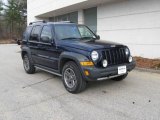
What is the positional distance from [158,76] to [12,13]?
114 feet

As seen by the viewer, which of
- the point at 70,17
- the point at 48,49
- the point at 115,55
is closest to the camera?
the point at 115,55

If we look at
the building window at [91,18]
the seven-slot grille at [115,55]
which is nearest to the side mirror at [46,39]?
the seven-slot grille at [115,55]

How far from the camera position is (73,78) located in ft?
19.1

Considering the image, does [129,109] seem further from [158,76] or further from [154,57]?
[154,57]

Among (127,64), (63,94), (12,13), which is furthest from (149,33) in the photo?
(12,13)

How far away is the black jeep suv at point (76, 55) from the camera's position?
17.7ft

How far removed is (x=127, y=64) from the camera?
595 centimetres

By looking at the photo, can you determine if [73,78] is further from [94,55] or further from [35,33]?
[35,33]

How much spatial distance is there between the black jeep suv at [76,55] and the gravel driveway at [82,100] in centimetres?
43

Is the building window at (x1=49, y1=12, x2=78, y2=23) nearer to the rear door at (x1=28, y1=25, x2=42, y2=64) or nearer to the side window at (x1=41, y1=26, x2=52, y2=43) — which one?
the rear door at (x1=28, y1=25, x2=42, y2=64)

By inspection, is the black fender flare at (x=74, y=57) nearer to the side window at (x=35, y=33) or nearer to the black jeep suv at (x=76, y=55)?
the black jeep suv at (x=76, y=55)

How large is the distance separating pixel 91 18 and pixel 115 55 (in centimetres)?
905

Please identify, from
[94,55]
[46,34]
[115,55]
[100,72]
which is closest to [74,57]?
[94,55]

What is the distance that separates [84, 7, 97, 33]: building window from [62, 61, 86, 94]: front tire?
848 centimetres
